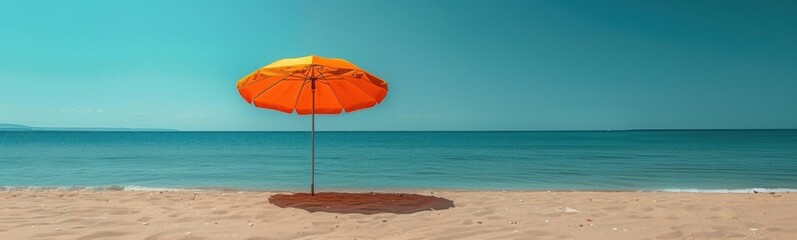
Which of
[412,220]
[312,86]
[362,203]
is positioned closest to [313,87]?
[312,86]

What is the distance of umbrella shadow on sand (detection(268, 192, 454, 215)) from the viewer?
5.74 m

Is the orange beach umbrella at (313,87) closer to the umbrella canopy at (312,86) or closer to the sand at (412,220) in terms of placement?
the umbrella canopy at (312,86)

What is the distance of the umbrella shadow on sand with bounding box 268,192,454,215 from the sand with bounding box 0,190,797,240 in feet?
0.77

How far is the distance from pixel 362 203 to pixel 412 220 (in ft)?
4.55

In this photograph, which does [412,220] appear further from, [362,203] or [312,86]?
[312,86]

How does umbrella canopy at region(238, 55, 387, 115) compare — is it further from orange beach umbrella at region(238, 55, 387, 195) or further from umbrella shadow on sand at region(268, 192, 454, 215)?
umbrella shadow on sand at region(268, 192, 454, 215)

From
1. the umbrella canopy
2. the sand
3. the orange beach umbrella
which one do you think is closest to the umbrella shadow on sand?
the sand

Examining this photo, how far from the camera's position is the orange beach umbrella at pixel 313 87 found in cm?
588

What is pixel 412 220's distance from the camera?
16.6 ft

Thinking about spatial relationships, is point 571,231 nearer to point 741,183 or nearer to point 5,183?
point 741,183

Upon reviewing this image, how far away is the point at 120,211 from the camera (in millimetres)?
5391

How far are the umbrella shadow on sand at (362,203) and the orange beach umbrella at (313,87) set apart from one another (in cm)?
40

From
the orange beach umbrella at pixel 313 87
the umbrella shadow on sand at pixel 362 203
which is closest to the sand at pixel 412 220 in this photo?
the umbrella shadow on sand at pixel 362 203

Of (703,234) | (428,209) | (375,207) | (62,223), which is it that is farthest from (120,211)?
(703,234)
